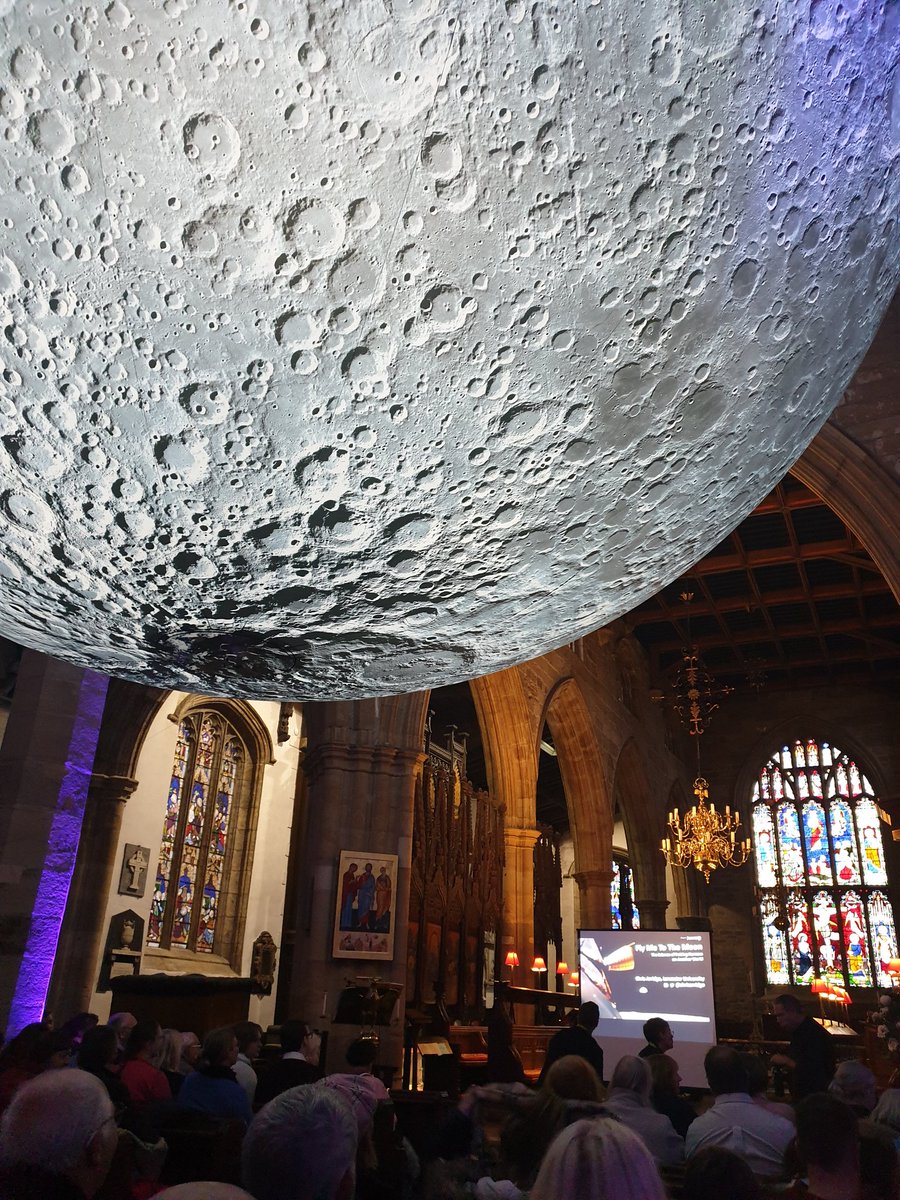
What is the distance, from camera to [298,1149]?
1407mm

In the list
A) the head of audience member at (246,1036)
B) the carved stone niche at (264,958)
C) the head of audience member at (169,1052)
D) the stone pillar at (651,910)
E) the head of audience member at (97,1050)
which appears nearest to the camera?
the head of audience member at (97,1050)

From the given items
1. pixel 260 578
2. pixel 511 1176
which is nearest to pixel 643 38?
pixel 260 578

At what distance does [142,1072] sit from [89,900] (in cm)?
624

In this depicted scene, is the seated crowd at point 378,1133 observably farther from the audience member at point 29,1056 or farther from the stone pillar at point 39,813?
the stone pillar at point 39,813

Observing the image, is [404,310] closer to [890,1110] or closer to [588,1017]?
[890,1110]

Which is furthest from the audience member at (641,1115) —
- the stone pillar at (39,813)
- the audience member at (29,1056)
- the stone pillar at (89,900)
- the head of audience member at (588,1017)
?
the stone pillar at (89,900)

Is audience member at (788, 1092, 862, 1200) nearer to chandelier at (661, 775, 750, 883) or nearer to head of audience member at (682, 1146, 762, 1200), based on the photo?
head of audience member at (682, 1146, 762, 1200)

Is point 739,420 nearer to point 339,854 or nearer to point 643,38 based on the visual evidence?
point 643,38

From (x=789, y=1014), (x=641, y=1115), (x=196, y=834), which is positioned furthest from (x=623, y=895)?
(x=641, y=1115)

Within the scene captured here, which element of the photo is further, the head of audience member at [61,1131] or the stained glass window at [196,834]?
the stained glass window at [196,834]

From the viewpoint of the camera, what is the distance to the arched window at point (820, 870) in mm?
17547

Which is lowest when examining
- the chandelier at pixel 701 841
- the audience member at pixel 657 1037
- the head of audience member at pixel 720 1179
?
the head of audience member at pixel 720 1179

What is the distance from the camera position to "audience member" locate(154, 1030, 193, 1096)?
3.85 metres

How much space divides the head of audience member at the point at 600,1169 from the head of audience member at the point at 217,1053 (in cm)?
221
